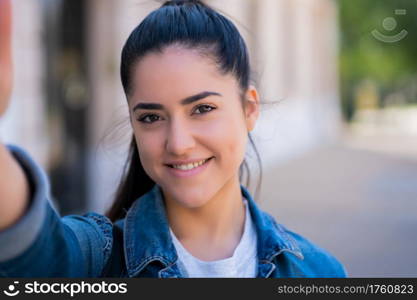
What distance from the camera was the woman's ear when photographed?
60.3 inches

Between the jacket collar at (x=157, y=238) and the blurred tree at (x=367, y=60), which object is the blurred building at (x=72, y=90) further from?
the blurred tree at (x=367, y=60)

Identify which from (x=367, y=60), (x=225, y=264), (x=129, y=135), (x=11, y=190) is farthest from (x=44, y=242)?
(x=367, y=60)

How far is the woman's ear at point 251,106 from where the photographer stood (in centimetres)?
153

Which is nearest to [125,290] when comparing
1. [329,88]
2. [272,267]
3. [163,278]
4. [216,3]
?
[163,278]

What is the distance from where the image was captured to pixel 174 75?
1.32m

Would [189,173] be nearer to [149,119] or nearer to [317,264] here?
[149,119]

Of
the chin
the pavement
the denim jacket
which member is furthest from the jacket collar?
the pavement

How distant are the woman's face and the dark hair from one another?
26 millimetres

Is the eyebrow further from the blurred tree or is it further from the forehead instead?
the blurred tree

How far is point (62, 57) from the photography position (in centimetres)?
564

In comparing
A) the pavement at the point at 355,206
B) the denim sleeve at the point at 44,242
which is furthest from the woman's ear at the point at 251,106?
the pavement at the point at 355,206

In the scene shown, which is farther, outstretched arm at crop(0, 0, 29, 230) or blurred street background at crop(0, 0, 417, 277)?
blurred street background at crop(0, 0, 417, 277)

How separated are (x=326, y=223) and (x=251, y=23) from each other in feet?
17.3

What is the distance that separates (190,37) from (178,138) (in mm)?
247
